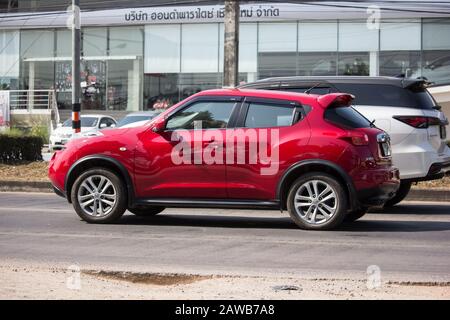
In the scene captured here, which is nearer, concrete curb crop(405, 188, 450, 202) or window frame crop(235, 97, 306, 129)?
window frame crop(235, 97, 306, 129)

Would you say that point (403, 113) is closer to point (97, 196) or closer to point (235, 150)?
point (235, 150)

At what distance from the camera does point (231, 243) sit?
8.72 metres

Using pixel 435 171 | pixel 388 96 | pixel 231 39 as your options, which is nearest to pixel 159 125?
pixel 388 96

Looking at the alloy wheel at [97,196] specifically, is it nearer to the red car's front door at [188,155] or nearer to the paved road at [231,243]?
the paved road at [231,243]

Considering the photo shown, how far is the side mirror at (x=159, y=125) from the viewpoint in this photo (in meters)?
9.93

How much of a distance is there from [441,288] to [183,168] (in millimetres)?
4210

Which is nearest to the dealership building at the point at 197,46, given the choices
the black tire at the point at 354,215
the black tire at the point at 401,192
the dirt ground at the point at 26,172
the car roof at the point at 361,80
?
the dirt ground at the point at 26,172

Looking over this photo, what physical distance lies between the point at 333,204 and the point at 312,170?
482mm

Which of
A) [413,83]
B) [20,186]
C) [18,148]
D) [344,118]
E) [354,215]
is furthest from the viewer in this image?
[18,148]

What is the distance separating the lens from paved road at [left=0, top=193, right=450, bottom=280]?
745cm

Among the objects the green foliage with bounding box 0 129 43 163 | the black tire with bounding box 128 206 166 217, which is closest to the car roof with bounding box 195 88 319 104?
the black tire with bounding box 128 206 166 217

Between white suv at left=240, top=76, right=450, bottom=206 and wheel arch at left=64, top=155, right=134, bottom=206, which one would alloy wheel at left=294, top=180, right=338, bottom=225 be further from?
white suv at left=240, top=76, right=450, bottom=206

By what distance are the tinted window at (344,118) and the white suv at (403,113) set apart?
65.5 inches

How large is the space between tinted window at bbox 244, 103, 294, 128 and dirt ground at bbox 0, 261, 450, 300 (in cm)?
329
